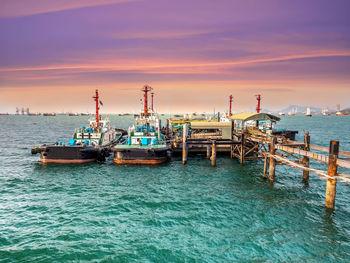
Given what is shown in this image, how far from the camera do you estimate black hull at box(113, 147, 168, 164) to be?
30.7 meters

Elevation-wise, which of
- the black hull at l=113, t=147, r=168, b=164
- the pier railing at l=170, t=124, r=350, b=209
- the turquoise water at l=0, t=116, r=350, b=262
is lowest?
the turquoise water at l=0, t=116, r=350, b=262

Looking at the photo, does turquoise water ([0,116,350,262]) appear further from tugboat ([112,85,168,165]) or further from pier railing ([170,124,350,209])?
tugboat ([112,85,168,165])

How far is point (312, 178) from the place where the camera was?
25672 millimetres

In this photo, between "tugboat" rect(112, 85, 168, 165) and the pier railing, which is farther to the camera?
"tugboat" rect(112, 85, 168, 165)

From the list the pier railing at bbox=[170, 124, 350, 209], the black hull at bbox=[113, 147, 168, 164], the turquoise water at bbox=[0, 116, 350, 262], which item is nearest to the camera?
the turquoise water at bbox=[0, 116, 350, 262]

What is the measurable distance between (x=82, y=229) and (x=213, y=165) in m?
20.0

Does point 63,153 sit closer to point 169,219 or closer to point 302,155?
point 169,219

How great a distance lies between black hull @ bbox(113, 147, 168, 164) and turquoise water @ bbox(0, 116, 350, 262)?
4477 mm

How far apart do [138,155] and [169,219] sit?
15.9 metres

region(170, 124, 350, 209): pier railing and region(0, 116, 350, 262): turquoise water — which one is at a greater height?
region(170, 124, 350, 209): pier railing

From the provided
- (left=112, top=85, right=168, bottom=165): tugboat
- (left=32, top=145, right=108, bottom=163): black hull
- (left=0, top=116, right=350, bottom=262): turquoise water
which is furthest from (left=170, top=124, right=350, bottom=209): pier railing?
(left=32, top=145, right=108, bottom=163): black hull

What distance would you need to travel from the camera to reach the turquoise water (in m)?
12.3

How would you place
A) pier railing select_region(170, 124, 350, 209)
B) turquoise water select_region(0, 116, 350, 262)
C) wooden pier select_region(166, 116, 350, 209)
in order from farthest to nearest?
wooden pier select_region(166, 116, 350, 209) → pier railing select_region(170, 124, 350, 209) → turquoise water select_region(0, 116, 350, 262)

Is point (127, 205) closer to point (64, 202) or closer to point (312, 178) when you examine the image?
point (64, 202)
